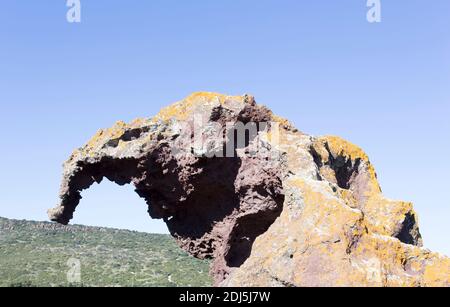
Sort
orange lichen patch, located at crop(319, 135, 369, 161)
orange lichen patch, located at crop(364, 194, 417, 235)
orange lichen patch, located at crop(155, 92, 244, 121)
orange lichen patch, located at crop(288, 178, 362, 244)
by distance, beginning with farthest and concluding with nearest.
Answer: orange lichen patch, located at crop(319, 135, 369, 161), orange lichen patch, located at crop(364, 194, 417, 235), orange lichen patch, located at crop(155, 92, 244, 121), orange lichen patch, located at crop(288, 178, 362, 244)

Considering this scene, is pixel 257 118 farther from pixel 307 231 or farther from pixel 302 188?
pixel 307 231

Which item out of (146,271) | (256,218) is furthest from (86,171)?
(146,271)

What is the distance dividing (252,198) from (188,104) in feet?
8.47

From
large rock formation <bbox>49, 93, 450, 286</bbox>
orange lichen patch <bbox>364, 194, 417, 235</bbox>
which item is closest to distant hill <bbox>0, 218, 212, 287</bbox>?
large rock formation <bbox>49, 93, 450, 286</bbox>

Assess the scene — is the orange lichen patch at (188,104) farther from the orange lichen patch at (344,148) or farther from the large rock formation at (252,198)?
the orange lichen patch at (344,148)

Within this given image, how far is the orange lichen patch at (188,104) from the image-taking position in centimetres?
1150

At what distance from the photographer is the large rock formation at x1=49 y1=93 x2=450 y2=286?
843 centimetres

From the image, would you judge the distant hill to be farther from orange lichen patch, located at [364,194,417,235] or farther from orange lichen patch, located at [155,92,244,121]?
orange lichen patch, located at [155,92,244,121]

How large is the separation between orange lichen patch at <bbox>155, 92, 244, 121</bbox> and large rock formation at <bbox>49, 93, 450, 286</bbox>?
0.03 metres

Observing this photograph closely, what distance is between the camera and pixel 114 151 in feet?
38.8

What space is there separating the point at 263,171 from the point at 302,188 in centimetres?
158

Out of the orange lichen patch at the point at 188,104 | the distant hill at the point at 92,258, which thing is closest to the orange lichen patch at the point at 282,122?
the orange lichen patch at the point at 188,104

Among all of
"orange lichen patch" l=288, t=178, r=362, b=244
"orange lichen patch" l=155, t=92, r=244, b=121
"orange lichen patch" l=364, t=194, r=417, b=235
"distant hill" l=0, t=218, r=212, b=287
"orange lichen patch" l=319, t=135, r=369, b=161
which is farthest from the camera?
"distant hill" l=0, t=218, r=212, b=287

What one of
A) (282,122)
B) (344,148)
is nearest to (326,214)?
(282,122)
